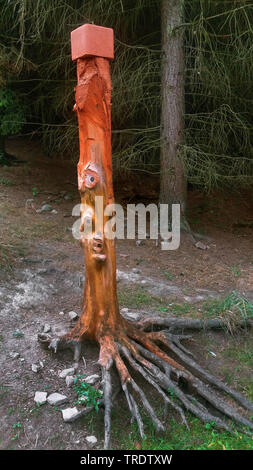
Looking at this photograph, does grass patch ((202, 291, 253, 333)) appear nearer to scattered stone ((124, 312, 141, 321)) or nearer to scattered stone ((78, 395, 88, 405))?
scattered stone ((124, 312, 141, 321))

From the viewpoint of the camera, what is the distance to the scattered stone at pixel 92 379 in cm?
330

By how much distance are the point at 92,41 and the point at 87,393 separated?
2604mm

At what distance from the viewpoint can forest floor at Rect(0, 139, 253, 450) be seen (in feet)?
9.82

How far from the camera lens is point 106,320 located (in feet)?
11.8

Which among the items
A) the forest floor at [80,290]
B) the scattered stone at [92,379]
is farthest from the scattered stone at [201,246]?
the scattered stone at [92,379]

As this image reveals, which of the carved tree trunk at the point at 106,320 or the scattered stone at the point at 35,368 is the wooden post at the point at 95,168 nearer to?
the carved tree trunk at the point at 106,320

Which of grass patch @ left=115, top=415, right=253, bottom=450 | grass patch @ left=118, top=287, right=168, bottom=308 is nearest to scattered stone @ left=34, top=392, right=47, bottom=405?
grass patch @ left=115, top=415, right=253, bottom=450

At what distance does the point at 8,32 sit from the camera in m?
7.08

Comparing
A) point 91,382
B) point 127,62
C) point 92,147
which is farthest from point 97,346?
point 127,62

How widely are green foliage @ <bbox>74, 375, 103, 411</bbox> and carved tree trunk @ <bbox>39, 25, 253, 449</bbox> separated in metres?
0.09

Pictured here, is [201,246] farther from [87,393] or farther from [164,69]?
[87,393]

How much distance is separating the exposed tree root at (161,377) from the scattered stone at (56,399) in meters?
0.31

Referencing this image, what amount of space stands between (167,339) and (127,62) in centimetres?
441
